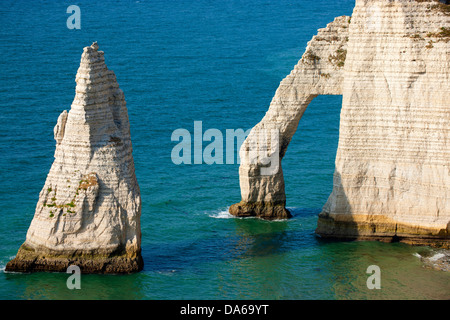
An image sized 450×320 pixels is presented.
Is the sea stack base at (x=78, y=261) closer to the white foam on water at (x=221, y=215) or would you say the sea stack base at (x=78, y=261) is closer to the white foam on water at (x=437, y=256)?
the white foam on water at (x=221, y=215)

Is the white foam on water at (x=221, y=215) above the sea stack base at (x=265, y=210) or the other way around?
the other way around

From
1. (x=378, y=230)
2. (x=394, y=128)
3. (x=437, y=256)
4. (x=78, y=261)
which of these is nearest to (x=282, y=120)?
(x=394, y=128)

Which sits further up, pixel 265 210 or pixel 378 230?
pixel 265 210

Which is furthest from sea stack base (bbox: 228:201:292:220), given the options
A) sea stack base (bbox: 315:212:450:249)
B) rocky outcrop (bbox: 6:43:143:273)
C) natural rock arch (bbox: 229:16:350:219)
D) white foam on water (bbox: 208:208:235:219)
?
rocky outcrop (bbox: 6:43:143:273)

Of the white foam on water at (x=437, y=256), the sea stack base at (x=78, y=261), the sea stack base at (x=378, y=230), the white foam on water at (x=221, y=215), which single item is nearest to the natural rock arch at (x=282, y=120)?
the white foam on water at (x=221, y=215)

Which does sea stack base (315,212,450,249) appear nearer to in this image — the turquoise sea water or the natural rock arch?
the turquoise sea water

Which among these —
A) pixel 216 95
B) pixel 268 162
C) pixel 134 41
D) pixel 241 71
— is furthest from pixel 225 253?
pixel 134 41

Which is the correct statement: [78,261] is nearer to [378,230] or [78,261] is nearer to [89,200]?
[89,200]
